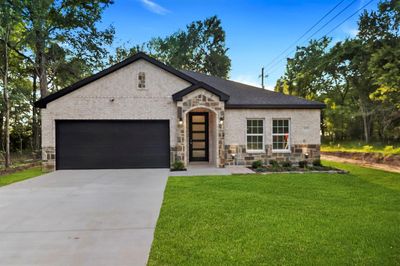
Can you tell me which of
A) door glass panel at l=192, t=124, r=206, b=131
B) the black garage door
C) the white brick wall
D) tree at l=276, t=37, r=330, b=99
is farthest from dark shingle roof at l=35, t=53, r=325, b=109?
tree at l=276, t=37, r=330, b=99

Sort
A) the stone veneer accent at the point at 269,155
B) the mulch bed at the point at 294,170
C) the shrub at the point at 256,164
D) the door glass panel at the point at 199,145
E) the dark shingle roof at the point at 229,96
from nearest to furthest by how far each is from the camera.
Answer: the mulch bed at the point at 294,170
the shrub at the point at 256,164
the dark shingle roof at the point at 229,96
the stone veneer accent at the point at 269,155
the door glass panel at the point at 199,145

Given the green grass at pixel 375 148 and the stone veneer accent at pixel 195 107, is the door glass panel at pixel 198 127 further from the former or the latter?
the green grass at pixel 375 148

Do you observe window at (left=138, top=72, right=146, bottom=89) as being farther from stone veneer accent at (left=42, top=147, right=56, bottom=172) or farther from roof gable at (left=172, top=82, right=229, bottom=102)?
stone veneer accent at (left=42, top=147, right=56, bottom=172)

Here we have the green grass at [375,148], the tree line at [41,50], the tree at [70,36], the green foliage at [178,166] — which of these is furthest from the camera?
the tree at [70,36]

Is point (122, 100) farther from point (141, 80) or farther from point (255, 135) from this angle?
point (255, 135)

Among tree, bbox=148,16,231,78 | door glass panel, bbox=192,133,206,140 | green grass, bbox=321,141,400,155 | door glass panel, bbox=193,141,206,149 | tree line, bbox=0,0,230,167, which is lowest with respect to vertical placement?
green grass, bbox=321,141,400,155

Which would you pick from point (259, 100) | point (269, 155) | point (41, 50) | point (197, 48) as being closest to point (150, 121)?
point (259, 100)

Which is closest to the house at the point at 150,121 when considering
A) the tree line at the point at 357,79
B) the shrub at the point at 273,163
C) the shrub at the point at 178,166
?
the shrub at the point at 273,163

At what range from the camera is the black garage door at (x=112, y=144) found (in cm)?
1135

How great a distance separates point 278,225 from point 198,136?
29.7 feet

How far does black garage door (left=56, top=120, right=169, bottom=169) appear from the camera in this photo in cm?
1135

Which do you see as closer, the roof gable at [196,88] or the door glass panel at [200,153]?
the roof gable at [196,88]

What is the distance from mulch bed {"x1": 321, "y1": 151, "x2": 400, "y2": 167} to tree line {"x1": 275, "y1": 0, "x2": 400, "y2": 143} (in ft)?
9.90

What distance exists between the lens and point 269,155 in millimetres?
11828
